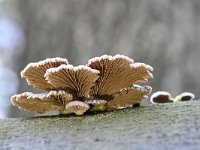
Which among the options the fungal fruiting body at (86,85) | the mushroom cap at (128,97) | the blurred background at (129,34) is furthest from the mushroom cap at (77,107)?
the blurred background at (129,34)

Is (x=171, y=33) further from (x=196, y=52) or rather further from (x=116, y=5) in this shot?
(x=116, y=5)

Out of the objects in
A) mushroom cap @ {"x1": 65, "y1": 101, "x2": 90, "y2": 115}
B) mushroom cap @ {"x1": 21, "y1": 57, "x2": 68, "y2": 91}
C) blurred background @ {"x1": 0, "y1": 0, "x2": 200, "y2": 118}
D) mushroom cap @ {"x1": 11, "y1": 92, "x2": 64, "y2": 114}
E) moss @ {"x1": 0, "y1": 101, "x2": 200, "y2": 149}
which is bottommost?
moss @ {"x1": 0, "y1": 101, "x2": 200, "y2": 149}

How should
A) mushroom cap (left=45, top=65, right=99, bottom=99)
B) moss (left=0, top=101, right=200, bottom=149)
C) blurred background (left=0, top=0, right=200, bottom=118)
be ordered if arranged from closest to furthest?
moss (left=0, top=101, right=200, bottom=149) → mushroom cap (left=45, top=65, right=99, bottom=99) → blurred background (left=0, top=0, right=200, bottom=118)

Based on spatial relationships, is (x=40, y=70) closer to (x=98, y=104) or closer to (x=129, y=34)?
(x=98, y=104)

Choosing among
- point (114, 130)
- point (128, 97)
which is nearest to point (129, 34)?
point (128, 97)

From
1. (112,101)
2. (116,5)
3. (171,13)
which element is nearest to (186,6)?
(171,13)

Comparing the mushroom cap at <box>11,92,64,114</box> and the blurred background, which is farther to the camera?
the blurred background

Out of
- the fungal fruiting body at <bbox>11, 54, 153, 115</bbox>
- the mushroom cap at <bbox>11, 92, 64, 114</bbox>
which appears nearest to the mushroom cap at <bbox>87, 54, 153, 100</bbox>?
the fungal fruiting body at <bbox>11, 54, 153, 115</bbox>

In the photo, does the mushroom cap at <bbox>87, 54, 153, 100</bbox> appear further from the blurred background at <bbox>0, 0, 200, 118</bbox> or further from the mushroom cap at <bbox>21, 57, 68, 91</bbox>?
the blurred background at <bbox>0, 0, 200, 118</bbox>
